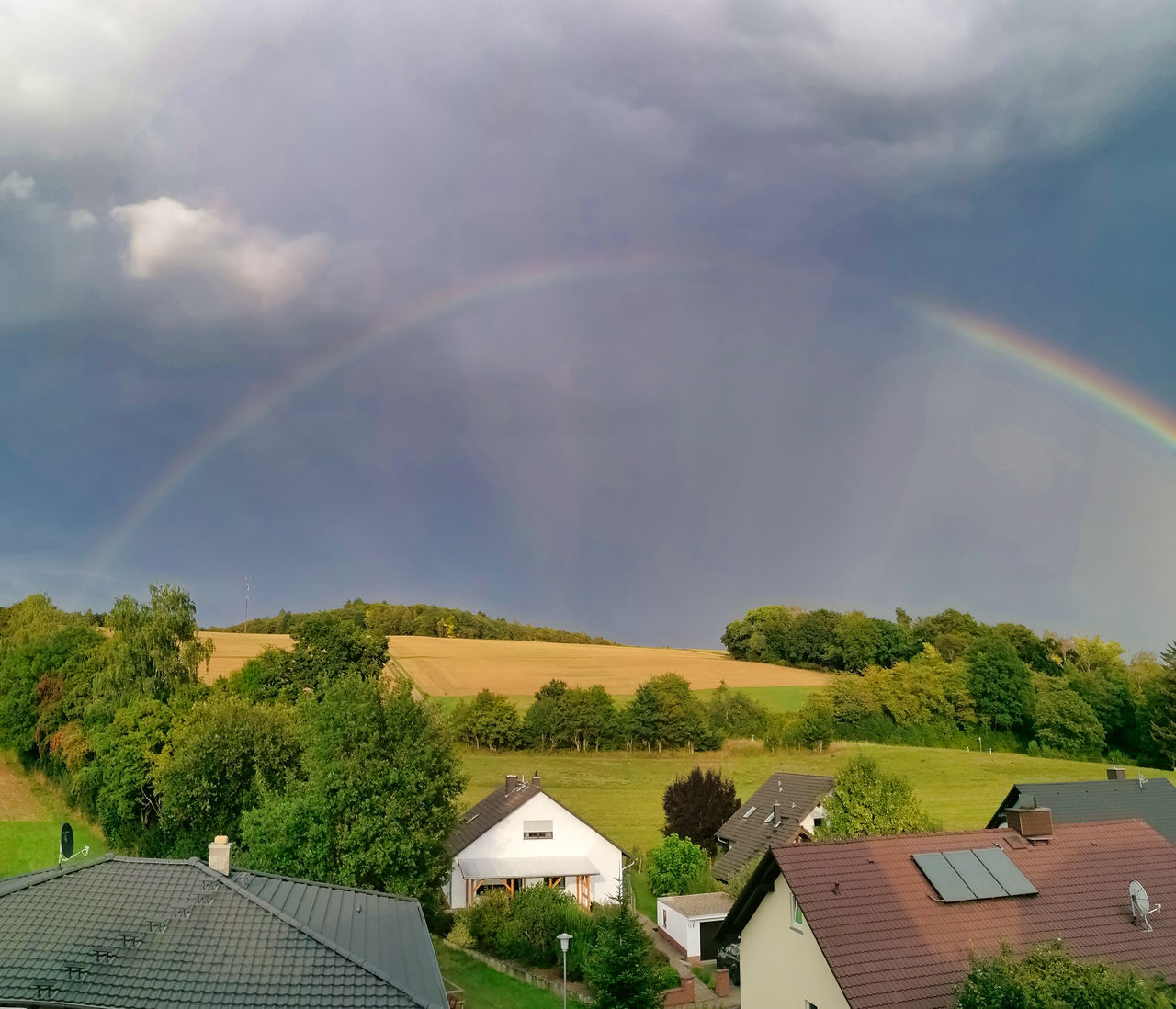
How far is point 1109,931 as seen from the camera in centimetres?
Answer: 1591

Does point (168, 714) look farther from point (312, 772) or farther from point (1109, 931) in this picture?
point (1109, 931)

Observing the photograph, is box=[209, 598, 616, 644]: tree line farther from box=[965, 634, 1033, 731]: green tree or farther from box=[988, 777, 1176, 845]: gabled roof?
box=[988, 777, 1176, 845]: gabled roof

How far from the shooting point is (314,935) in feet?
41.3

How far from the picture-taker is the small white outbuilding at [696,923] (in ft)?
97.3

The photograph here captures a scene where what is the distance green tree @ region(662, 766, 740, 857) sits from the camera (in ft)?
129

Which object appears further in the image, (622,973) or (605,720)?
(605,720)

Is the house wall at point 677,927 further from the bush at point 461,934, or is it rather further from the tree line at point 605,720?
the tree line at point 605,720

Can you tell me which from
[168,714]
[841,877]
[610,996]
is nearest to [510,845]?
[168,714]

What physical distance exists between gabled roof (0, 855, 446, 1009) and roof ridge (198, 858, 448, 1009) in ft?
0.06

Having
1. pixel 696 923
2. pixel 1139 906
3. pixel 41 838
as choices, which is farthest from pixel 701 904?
pixel 41 838

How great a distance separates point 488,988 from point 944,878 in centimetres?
1585

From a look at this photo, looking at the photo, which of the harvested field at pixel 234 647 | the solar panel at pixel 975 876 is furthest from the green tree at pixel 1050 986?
the harvested field at pixel 234 647

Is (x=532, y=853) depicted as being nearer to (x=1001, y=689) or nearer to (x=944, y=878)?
(x=944, y=878)

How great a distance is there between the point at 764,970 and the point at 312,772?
1649 cm
